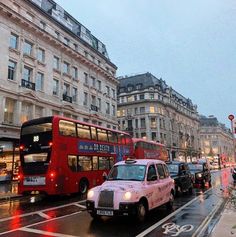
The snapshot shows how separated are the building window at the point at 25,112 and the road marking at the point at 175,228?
73.8 feet

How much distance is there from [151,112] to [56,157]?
6065 cm

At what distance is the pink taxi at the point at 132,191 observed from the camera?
8609mm

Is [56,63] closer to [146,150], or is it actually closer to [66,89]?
[66,89]

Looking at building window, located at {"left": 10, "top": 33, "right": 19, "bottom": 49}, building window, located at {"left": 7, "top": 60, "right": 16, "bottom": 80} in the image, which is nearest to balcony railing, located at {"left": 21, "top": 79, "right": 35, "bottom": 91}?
building window, located at {"left": 7, "top": 60, "right": 16, "bottom": 80}

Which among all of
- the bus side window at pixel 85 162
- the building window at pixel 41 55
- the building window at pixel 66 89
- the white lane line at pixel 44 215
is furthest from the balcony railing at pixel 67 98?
the white lane line at pixel 44 215

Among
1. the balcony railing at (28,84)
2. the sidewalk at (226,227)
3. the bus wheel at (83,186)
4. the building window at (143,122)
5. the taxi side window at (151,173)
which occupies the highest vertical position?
the building window at (143,122)

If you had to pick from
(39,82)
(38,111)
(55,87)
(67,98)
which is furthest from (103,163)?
(67,98)

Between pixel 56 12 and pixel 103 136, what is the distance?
22594 millimetres

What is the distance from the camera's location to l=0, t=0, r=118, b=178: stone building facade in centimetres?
2727

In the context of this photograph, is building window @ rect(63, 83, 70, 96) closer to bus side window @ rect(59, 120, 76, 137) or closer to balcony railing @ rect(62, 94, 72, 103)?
balcony railing @ rect(62, 94, 72, 103)

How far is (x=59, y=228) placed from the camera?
340 inches

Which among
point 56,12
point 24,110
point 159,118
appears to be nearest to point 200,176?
point 24,110

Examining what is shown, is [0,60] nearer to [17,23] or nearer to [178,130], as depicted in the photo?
[17,23]

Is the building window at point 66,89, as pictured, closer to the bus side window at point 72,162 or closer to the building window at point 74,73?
the building window at point 74,73
